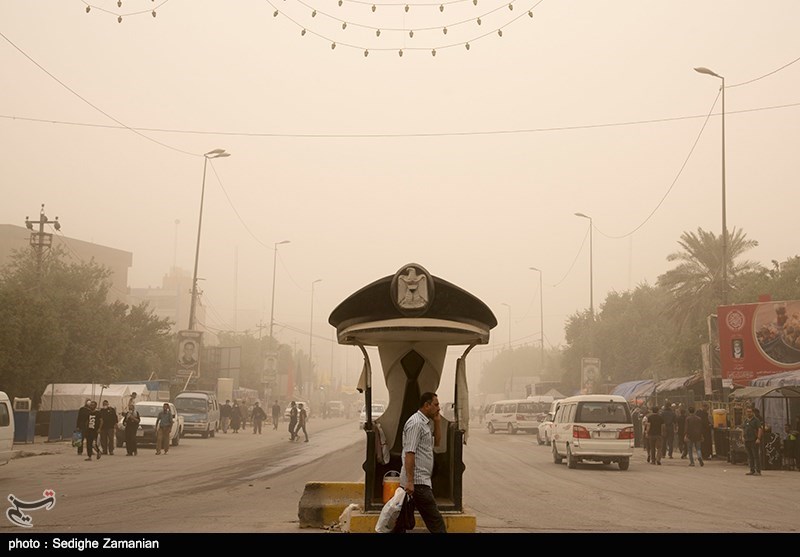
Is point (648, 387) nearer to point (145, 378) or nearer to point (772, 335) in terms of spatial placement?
point (772, 335)

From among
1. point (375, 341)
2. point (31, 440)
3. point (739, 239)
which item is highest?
point (739, 239)

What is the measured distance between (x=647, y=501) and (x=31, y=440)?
86.5 ft

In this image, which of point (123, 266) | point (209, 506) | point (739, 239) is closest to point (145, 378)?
point (739, 239)

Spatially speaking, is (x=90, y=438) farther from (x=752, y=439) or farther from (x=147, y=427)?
(x=752, y=439)

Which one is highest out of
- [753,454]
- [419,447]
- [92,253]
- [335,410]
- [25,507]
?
[92,253]

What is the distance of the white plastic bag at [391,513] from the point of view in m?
9.48

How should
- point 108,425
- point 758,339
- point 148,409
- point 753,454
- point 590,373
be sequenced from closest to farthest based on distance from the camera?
point 753,454 < point 108,425 < point 758,339 < point 148,409 < point 590,373

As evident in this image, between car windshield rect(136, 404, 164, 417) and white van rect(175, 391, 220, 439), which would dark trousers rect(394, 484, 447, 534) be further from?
white van rect(175, 391, 220, 439)

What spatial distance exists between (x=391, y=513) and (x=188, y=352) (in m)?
41.6

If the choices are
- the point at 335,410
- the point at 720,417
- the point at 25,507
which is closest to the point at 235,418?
the point at 720,417

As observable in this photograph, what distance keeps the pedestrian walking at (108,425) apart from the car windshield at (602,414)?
49.3ft

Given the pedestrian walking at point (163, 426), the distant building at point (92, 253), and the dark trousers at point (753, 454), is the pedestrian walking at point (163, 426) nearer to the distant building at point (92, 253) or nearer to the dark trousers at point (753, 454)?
the dark trousers at point (753, 454)

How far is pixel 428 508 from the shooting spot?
9.40 m
